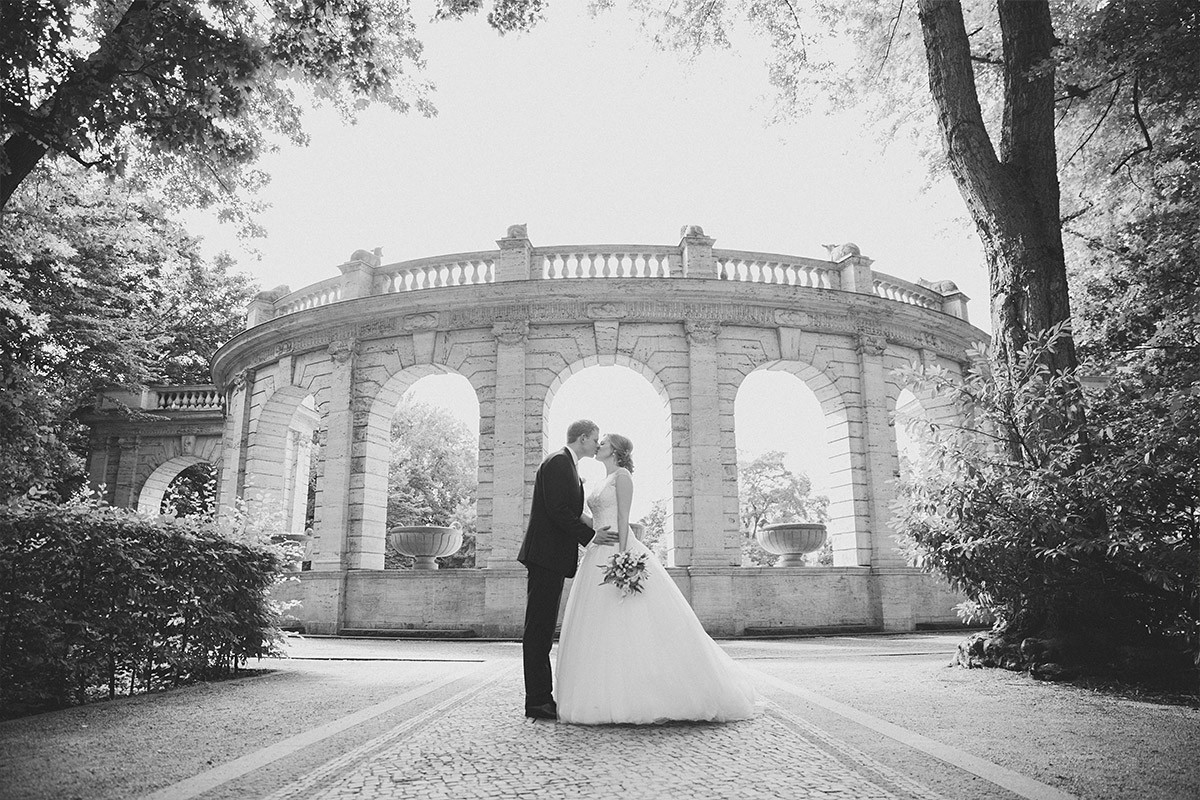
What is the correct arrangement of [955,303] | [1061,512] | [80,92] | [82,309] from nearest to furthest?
[1061,512], [80,92], [955,303], [82,309]

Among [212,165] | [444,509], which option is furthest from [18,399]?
[444,509]

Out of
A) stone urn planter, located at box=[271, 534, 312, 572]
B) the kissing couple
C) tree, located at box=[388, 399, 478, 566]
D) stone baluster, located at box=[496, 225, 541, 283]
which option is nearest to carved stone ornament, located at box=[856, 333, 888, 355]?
stone baluster, located at box=[496, 225, 541, 283]

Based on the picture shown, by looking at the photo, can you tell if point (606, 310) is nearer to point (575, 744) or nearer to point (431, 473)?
point (575, 744)

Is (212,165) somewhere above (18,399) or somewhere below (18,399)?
above

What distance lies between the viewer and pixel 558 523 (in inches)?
217

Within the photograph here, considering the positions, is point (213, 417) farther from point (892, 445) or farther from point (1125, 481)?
point (1125, 481)

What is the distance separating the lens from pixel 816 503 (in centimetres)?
5044

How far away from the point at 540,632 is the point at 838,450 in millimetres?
13862

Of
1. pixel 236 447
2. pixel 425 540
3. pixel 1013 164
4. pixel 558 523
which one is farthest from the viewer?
pixel 236 447

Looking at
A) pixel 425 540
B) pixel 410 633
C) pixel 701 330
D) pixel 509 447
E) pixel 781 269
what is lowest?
pixel 410 633

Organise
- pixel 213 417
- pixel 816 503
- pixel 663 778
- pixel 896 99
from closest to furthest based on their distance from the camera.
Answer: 1. pixel 663 778
2. pixel 896 99
3. pixel 213 417
4. pixel 816 503

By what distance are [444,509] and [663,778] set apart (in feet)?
120

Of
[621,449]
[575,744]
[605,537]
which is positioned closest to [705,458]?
[621,449]

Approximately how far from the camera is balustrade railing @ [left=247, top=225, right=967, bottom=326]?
17562 mm
